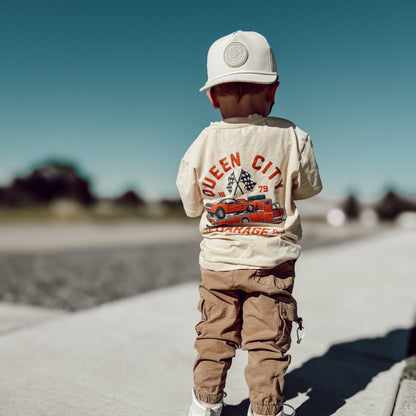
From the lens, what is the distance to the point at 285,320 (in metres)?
1.73

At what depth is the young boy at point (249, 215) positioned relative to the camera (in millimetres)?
1687

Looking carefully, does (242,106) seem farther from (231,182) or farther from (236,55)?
(231,182)

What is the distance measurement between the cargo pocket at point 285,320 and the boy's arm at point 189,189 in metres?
0.52

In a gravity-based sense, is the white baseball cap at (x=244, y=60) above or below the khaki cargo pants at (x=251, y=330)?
above

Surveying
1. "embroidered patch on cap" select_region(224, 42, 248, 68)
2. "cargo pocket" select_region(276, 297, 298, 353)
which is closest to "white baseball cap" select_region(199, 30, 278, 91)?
"embroidered patch on cap" select_region(224, 42, 248, 68)

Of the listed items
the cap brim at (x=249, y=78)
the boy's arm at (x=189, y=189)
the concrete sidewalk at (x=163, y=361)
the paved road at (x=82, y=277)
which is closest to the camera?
the cap brim at (x=249, y=78)

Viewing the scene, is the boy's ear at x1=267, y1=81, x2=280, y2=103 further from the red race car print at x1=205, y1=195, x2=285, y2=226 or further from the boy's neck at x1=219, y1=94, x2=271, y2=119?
the red race car print at x1=205, y1=195, x2=285, y2=226

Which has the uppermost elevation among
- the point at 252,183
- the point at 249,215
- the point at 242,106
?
the point at 242,106

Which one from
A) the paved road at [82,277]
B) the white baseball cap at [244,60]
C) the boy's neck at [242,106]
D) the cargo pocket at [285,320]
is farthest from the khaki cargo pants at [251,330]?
the paved road at [82,277]

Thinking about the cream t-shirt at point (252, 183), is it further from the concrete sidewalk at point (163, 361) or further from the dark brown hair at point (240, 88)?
the concrete sidewalk at point (163, 361)

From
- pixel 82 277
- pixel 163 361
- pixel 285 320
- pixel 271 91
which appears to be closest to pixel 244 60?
pixel 271 91

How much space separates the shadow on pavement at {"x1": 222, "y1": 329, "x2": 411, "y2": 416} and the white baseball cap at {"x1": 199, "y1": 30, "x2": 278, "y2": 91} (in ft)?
4.70

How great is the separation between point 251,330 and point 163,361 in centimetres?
100

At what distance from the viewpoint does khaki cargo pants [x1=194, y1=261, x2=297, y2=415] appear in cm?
168
